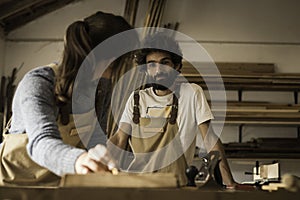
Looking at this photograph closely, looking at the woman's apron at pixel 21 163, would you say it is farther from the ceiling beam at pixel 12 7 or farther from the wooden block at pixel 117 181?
the ceiling beam at pixel 12 7

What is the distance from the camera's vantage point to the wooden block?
0.89 metres

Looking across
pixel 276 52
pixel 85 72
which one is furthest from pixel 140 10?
pixel 85 72

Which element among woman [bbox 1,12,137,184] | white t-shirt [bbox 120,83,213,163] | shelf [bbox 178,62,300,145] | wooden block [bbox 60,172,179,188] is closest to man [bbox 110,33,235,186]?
white t-shirt [bbox 120,83,213,163]

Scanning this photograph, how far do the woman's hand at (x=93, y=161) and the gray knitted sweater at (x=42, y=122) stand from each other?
2cm

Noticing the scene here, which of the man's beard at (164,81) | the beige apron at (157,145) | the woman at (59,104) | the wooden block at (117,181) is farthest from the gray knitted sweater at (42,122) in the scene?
the man's beard at (164,81)

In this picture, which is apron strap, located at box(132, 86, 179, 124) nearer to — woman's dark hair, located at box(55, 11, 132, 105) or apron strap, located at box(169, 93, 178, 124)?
apron strap, located at box(169, 93, 178, 124)

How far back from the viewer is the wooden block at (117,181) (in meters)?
0.89

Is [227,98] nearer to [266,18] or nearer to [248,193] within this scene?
[266,18]

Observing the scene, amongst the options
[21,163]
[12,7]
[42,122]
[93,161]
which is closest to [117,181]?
[93,161]

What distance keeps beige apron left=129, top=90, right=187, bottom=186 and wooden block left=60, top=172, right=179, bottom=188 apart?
4.87ft

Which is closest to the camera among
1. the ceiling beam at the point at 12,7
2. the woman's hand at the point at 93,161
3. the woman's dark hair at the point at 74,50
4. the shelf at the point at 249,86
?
the woman's hand at the point at 93,161

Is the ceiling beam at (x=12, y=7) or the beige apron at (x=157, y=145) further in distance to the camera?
the ceiling beam at (x=12, y=7)

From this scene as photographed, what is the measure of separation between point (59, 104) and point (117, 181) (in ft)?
1.69

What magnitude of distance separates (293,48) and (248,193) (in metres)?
4.33
